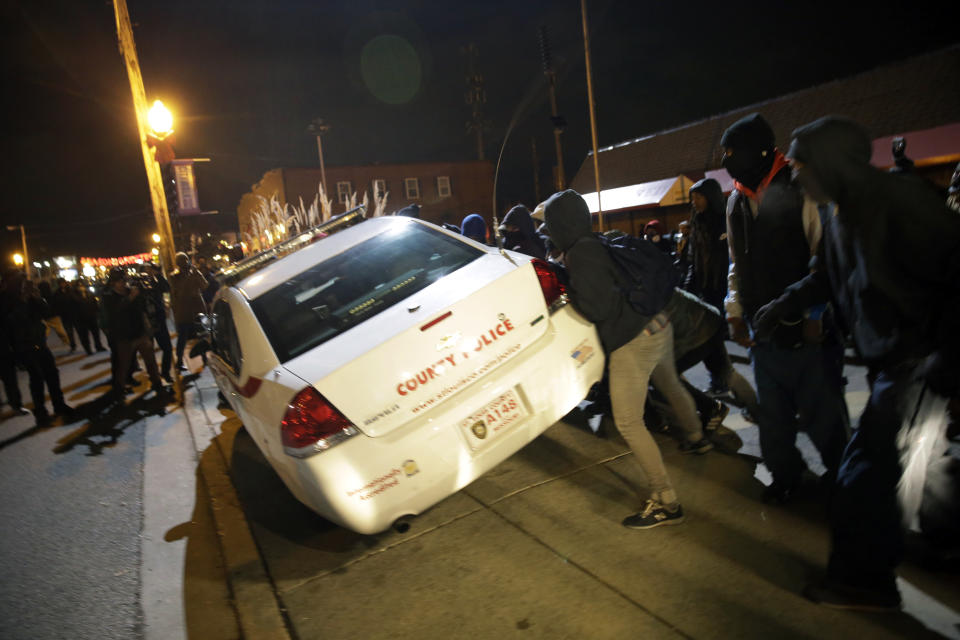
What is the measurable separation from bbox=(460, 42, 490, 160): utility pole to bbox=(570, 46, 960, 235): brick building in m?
10.9

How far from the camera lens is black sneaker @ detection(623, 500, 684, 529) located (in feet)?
10.00

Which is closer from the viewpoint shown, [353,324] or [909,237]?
[909,237]

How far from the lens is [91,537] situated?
4062 millimetres

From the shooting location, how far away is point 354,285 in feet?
12.1

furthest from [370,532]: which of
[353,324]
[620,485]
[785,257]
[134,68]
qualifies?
[134,68]

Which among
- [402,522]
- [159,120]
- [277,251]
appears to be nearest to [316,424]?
[402,522]

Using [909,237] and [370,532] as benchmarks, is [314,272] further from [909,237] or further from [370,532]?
[909,237]

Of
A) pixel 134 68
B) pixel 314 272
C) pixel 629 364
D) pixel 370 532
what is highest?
pixel 134 68

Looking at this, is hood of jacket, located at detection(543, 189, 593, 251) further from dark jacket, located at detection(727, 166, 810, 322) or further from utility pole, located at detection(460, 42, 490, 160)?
utility pole, located at detection(460, 42, 490, 160)

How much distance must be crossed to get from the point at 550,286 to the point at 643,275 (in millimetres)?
604

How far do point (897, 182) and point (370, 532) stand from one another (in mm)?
2687

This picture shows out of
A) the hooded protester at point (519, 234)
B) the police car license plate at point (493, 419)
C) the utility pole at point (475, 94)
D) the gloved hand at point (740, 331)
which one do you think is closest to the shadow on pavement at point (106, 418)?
the hooded protester at point (519, 234)

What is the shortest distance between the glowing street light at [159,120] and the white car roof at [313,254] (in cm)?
829

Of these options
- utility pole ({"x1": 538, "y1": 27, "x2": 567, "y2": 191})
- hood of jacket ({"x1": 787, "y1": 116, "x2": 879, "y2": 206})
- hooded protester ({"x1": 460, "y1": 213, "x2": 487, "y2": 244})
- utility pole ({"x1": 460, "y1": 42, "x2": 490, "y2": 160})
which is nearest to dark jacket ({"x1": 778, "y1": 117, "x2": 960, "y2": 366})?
hood of jacket ({"x1": 787, "y1": 116, "x2": 879, "y2": 206})
